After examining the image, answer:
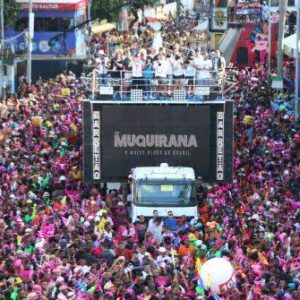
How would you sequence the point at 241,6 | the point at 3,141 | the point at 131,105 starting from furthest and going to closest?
the point at 241,6 < the point at 3,141 < the point at 131,105

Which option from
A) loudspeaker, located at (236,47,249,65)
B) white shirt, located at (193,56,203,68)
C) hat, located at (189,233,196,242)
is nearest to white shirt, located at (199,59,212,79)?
white shirt, located at (193,56,203,68)

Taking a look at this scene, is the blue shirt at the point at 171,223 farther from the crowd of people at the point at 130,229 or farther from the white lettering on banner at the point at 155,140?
the white lettering on banner at the point at 155,140

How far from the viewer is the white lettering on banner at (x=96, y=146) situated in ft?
105

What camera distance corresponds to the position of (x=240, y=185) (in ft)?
110

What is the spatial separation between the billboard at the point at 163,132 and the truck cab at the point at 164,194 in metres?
2.15

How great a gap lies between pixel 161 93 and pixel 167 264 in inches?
349

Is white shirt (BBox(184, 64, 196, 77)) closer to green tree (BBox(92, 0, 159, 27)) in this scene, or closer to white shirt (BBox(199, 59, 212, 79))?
white shirt (BBox(199, 59, 212, 79))

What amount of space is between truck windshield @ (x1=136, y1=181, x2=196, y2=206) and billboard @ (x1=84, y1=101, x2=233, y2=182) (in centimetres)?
246

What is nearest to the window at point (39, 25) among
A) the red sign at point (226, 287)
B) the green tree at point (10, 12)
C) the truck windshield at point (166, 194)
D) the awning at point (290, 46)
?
the green tree at point (10, 12)

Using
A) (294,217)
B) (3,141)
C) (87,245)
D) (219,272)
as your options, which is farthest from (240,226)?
(3,141)

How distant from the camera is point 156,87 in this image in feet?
107

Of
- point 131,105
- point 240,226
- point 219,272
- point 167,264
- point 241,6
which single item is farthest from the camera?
point 241,6

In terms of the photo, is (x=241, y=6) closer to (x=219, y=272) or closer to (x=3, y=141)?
(x=3, y=141)

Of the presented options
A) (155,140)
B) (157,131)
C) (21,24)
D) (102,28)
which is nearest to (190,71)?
(157,131)
